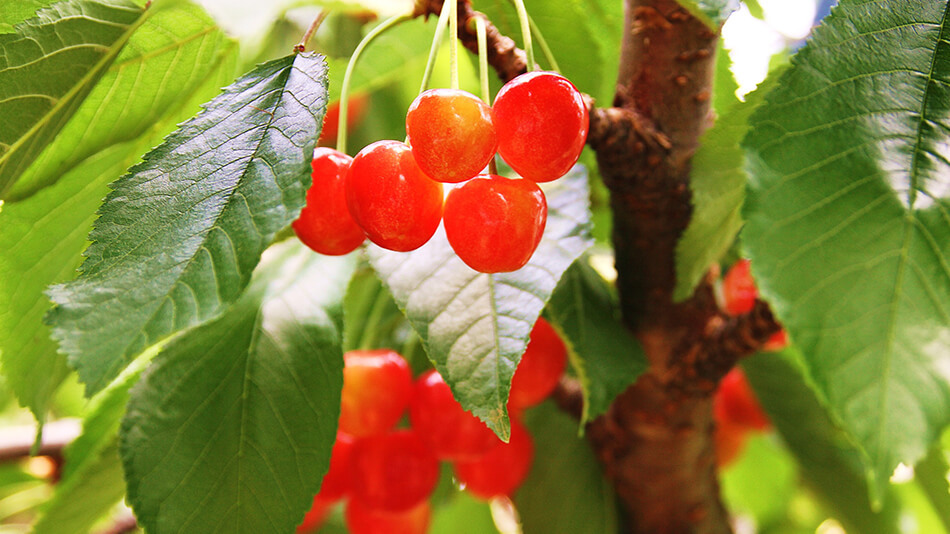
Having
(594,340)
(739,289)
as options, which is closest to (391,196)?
(594,340)

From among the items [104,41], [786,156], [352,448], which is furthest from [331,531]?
[786,156]

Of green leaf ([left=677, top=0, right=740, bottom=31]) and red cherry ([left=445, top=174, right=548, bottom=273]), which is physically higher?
green leaf ([left=677, top=0, right=740, bottom=31])

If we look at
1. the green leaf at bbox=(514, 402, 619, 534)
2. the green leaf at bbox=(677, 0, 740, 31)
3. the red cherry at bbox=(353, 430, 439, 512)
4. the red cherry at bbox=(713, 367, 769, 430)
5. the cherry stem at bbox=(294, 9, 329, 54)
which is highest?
the green leaf at bbox=(677, 0, 740, 31)

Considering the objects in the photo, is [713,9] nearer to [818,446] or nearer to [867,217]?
[867,217]

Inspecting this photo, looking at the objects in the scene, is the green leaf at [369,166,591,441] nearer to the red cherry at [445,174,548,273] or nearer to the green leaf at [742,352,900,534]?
the red cherry at [445,174,548,273]

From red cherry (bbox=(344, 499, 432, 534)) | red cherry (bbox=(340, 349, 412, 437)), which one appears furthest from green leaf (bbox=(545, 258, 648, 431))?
red cherry (bbox=(344, 499, 432, 534))

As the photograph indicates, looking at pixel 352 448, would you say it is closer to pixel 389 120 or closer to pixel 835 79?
pixel 835 79
